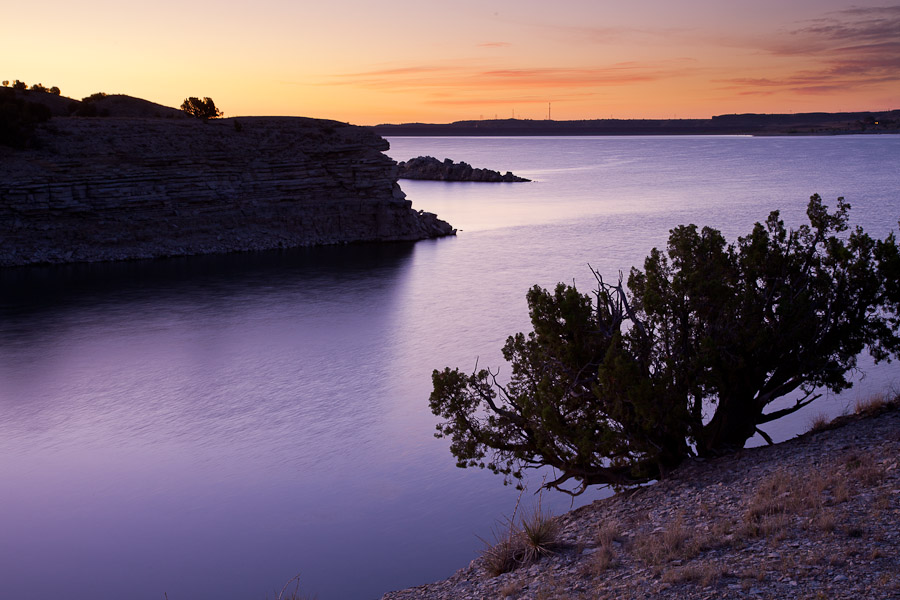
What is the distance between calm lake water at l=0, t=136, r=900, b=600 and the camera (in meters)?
12.0

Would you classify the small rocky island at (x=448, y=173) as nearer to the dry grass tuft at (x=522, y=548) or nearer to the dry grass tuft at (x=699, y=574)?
the dry grass tuft at (x=522, y=548)

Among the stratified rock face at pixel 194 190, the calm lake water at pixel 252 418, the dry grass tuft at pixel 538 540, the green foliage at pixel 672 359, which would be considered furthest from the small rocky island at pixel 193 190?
the dry grass tuft at pixel 538 540

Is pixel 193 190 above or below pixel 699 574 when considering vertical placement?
above

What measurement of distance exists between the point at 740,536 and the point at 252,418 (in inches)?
478

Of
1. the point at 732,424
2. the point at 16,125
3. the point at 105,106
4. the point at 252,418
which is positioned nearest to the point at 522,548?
the point at 732,424

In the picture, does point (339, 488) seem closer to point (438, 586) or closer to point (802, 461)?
point (438, 586)

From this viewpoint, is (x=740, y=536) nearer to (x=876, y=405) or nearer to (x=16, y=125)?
(x=876, y=405)

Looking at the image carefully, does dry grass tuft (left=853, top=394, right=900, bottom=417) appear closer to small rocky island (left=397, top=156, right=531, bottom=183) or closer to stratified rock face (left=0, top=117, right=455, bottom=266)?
stratified rock face (left=0, top=117, right=455, bottom=266)

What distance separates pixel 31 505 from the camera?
13.8 m

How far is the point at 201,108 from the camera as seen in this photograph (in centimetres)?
5791

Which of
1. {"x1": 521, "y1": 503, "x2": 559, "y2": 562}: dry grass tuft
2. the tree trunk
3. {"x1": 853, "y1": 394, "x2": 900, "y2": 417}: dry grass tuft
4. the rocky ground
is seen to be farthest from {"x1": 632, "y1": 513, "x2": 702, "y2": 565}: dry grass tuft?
{"x1": 853, "y1": 394, "x2": 900, "y2": 417}: dry grass tuft

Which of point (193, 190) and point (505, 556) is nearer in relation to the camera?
point (505, 556)

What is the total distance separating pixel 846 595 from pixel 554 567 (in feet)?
10.3

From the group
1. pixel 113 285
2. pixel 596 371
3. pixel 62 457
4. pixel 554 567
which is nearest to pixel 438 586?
pixel 554 567
